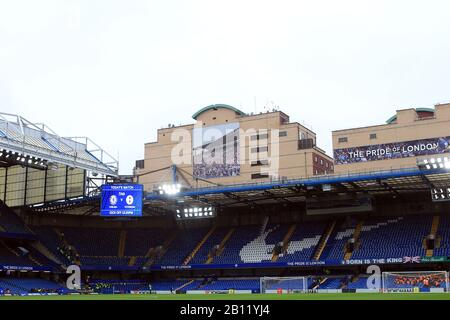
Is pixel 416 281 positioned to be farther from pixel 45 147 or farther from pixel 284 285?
pixel 45 147

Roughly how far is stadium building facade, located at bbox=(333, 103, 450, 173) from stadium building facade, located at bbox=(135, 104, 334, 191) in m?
6.34

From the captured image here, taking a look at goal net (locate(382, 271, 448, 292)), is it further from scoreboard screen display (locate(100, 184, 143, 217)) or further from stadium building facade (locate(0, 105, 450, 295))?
scoreboard screen display (locate(100, 184, 143, 217))

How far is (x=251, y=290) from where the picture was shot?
63.5 meters

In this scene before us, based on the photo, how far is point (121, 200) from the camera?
62750 millimetres

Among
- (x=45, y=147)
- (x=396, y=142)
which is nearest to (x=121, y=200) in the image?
(x=45, y=147)

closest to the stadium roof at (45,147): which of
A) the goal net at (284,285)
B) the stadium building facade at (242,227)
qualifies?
the stadium building facade at (242,227)

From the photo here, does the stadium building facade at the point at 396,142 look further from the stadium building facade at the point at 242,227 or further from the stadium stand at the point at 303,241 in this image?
the stadium stand at the point at 303,241

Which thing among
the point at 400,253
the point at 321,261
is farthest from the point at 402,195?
the point at 321,261

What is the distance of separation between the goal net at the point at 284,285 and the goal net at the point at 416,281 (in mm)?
8942

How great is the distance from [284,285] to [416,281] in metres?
14.6

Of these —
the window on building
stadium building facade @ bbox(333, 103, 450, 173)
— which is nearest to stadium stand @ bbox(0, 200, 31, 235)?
the window on building

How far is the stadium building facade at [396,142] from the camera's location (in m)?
→ 69.3

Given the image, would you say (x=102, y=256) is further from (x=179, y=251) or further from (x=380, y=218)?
(x=380, y=218)

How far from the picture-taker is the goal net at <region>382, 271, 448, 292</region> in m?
52.3
